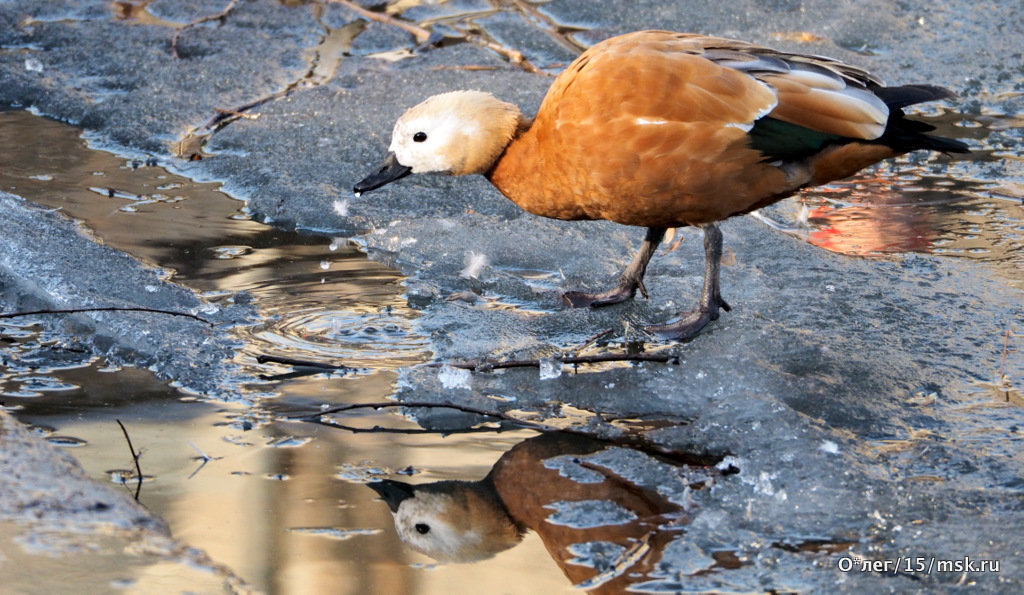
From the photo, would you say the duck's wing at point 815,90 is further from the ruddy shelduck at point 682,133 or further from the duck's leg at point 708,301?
the duck's leg at point 708,301

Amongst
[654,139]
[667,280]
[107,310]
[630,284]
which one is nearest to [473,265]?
[630,284]

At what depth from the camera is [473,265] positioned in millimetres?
4617

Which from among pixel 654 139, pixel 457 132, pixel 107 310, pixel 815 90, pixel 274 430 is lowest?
pixel 274 430

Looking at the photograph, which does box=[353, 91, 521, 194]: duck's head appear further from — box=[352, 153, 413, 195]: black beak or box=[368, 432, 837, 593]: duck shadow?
box=[368, 432, 837, 593]: duck shadow

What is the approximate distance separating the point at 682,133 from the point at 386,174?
123 centimetres

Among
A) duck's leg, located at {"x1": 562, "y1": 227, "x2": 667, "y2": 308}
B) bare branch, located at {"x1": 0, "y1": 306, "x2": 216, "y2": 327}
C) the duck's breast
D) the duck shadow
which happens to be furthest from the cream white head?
the duck shadow

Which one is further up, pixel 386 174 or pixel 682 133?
pixel 682 133

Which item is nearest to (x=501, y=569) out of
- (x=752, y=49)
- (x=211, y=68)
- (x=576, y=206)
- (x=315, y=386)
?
(x=315, y=386)

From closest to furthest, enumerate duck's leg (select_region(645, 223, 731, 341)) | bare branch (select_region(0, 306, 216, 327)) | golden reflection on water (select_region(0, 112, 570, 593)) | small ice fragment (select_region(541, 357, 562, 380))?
golden reflection on water (select_region(0, 112, 570, 593)), bare branch (select_region(0, 306, 216, 327)), small ice fragment (select_region(541, 357, 562, 380)), duck's leg (select_region(645, 223, 731, 341))

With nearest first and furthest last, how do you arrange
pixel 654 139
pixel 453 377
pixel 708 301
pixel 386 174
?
pixel 453 377, pixel 654 139, pixel 708 301, pixel 386 174

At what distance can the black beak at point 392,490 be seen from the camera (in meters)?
2.89

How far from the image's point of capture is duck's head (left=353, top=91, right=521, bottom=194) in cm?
406

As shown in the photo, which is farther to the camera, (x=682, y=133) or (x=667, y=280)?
(x=667, y=280)

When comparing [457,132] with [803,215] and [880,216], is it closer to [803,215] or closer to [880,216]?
[803,215]
